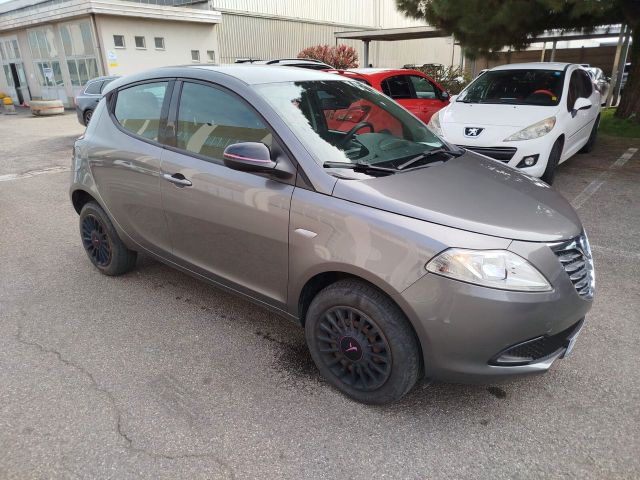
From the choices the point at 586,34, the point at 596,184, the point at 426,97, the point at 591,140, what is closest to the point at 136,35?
the point at 426,97

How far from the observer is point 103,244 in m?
4.04

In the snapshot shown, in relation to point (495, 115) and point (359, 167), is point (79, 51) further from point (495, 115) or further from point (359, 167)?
point (359, 167)

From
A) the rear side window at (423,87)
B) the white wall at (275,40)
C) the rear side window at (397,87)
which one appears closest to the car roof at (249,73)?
the rear side window at (397,87)

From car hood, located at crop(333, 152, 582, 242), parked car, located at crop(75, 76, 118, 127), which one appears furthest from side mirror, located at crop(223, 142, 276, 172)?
parked car, located at crop(75, 76, 118, 127)

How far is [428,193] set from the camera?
2.42 metres

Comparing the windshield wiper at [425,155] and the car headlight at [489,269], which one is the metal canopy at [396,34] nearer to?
the windshield wiper at [425,155]

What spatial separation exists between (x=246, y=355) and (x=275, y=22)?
1111 inches

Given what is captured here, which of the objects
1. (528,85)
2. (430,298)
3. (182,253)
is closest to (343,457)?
(430,298)

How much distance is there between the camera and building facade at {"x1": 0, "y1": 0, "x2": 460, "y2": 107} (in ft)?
68.1

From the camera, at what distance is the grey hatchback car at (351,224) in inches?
84.7

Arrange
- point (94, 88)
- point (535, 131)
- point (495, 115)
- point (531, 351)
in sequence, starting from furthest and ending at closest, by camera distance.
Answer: point (94, 88), point (495, 115), point (535, 131), point (531, 351)

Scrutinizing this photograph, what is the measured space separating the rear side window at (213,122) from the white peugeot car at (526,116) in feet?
12.7

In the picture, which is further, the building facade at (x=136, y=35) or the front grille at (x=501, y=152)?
the building facade at (x=136, y=35)

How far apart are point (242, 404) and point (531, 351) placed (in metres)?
1.52
